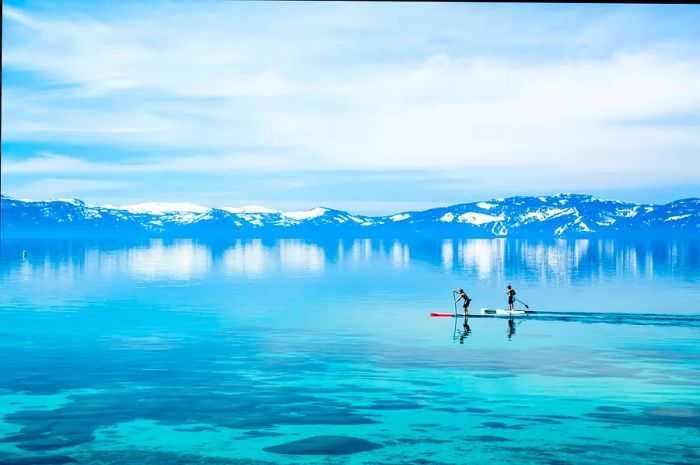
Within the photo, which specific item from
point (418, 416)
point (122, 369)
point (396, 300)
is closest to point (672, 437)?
point (418, 416)

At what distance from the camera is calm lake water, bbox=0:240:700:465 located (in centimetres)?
2895

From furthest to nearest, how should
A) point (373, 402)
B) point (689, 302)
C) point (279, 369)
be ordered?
point (689, 302) → point (279, 369) → point (373, 402)

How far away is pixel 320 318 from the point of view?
7700 centimetres

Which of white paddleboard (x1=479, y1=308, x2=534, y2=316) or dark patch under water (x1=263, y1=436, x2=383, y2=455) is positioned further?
white paddleboard (x1=479, y1=308, x2=534, y2=316)

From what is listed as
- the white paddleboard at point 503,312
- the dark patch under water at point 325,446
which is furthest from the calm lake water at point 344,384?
the white paddleboard at point 503,312

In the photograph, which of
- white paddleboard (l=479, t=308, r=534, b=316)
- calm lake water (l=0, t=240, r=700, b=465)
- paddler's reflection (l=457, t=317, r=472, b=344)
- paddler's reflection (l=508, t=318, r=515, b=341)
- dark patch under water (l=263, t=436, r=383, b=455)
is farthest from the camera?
white paddleboard (l=479, t=308, r=534, b=316)

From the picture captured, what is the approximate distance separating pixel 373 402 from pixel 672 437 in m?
13.5

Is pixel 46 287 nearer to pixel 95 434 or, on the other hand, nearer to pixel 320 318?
pixel 320 318

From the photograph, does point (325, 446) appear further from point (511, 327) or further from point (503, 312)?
point (503, 312)

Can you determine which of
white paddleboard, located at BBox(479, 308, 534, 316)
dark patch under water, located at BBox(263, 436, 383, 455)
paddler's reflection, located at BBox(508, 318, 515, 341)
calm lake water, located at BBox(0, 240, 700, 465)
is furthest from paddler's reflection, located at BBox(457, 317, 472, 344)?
dark patch under water, located at BBox(263, 436, 383, 455)

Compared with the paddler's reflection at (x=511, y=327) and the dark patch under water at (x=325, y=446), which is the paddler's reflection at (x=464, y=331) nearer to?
the paddler's reflection at (x=511, y=327)

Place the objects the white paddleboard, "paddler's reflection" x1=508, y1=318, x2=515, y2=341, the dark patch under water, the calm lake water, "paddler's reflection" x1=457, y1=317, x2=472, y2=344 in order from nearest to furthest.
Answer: the dark patch under water, the calm lake water, "paddler's reflection" x1=457, y1=317, x2=472, y2=344, "paddler's reflection" x1=508, y1=318, x2=515, y2=341, the white paddleboard

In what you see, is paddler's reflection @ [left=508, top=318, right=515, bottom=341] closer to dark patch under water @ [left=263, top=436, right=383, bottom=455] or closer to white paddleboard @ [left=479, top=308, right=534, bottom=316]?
white paddleboard @ [left=479, top=308, right=534, bottom=316]

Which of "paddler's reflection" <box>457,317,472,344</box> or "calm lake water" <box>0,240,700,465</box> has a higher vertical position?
"calm lake water" <box>0,240,700,465</box>
